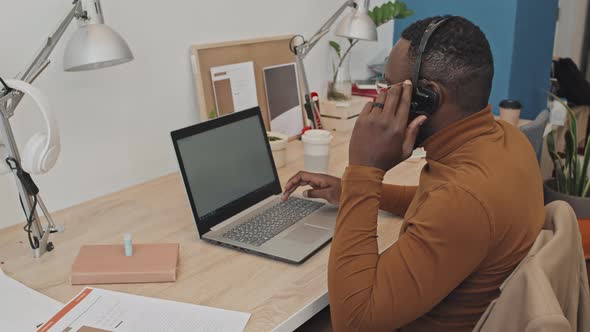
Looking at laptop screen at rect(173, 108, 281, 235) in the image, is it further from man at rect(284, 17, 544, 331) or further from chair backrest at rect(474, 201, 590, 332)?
chair backrest at rect(474, 201, 590, 332)

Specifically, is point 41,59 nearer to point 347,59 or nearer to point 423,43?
point 423,43

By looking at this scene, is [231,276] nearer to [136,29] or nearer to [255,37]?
[136,29]

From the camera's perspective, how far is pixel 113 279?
105 centimetres

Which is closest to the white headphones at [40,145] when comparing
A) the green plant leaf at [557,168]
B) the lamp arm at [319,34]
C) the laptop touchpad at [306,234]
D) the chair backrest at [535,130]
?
the laptop touchpad at [306,234]

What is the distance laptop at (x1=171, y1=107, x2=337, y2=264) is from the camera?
3.98 ft

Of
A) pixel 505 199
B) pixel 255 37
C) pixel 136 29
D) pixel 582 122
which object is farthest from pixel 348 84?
pixel 582 122

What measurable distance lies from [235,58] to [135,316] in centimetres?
115

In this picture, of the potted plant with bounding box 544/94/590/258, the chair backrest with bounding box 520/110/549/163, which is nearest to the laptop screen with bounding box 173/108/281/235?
the chair backrest with bounding box 520/110/549/163

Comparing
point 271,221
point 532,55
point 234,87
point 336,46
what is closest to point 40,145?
point 271,221

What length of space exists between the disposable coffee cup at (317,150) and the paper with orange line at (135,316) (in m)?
0.78

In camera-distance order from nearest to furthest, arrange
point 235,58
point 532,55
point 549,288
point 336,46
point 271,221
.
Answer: point 549,288, point 271,221, point 235,58, point 336,46, point 532,55

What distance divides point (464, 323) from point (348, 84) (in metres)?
1.45

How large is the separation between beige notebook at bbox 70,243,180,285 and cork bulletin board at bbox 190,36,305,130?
2.37 feet

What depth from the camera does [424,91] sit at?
892 millimetres
